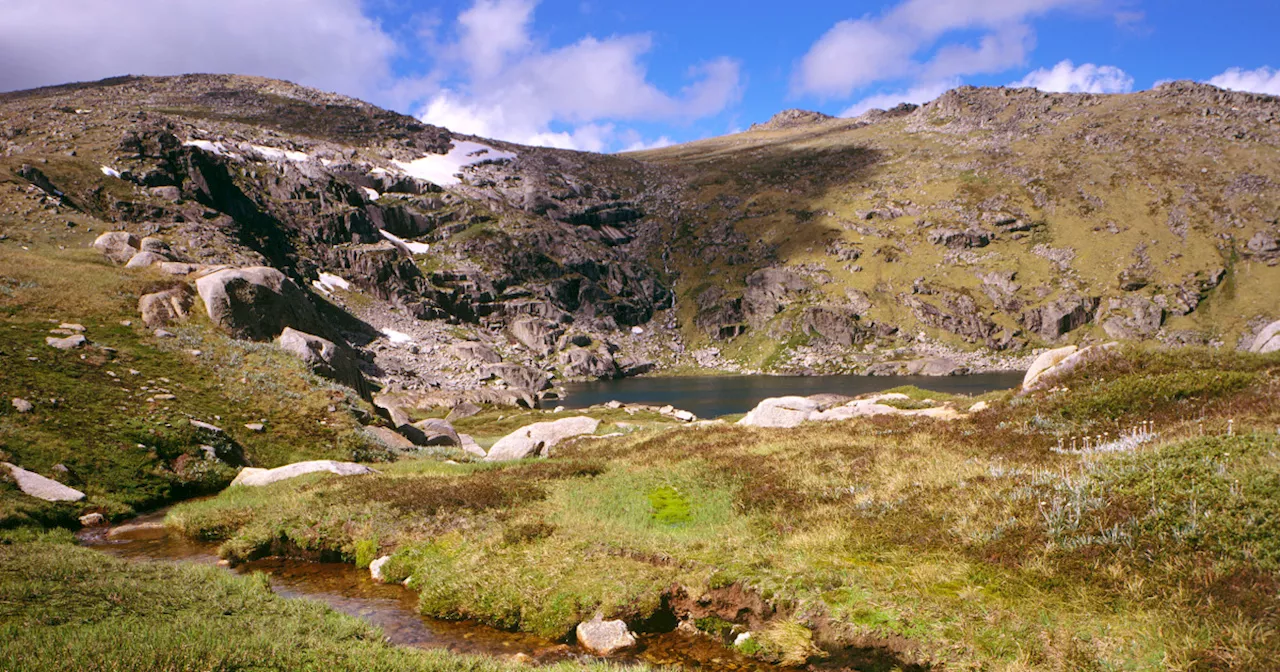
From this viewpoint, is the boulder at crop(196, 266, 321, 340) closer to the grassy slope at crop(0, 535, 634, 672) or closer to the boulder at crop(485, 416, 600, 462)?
the boulder at crop(485, 416, 600, 462)

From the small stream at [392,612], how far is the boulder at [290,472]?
14.7 ft

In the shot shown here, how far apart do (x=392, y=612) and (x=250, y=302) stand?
35.4 m

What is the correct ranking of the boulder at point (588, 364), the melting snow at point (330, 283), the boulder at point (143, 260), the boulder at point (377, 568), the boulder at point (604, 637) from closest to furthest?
1. the boulder at point (604, 637)
2. the boulder at point (377, 568)
3. the boulder at point (143, 260)
4. the melting snow at point (330, 283)
5. the boulder at point (588, 364)

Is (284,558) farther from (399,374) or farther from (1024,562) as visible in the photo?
(399,374)

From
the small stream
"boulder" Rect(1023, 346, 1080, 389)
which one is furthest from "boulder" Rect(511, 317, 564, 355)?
the small stream

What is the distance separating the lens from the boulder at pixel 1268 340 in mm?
25672

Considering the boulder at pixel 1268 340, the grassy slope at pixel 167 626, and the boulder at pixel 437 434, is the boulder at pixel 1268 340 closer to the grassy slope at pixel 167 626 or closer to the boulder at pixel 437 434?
the grassy slope at pixel 167 626

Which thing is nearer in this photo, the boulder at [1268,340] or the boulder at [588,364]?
the boulder at [1268,340]

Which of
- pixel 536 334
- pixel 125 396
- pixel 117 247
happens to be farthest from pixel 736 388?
pixel 125 396

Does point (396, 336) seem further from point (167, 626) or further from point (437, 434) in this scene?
point (167, 626)

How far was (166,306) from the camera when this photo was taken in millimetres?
36375

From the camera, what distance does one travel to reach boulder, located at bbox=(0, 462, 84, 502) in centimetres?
1908

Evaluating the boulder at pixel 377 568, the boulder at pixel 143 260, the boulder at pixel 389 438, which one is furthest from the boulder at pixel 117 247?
the boulder at pixel 377 568

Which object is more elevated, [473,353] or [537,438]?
[473,353]
